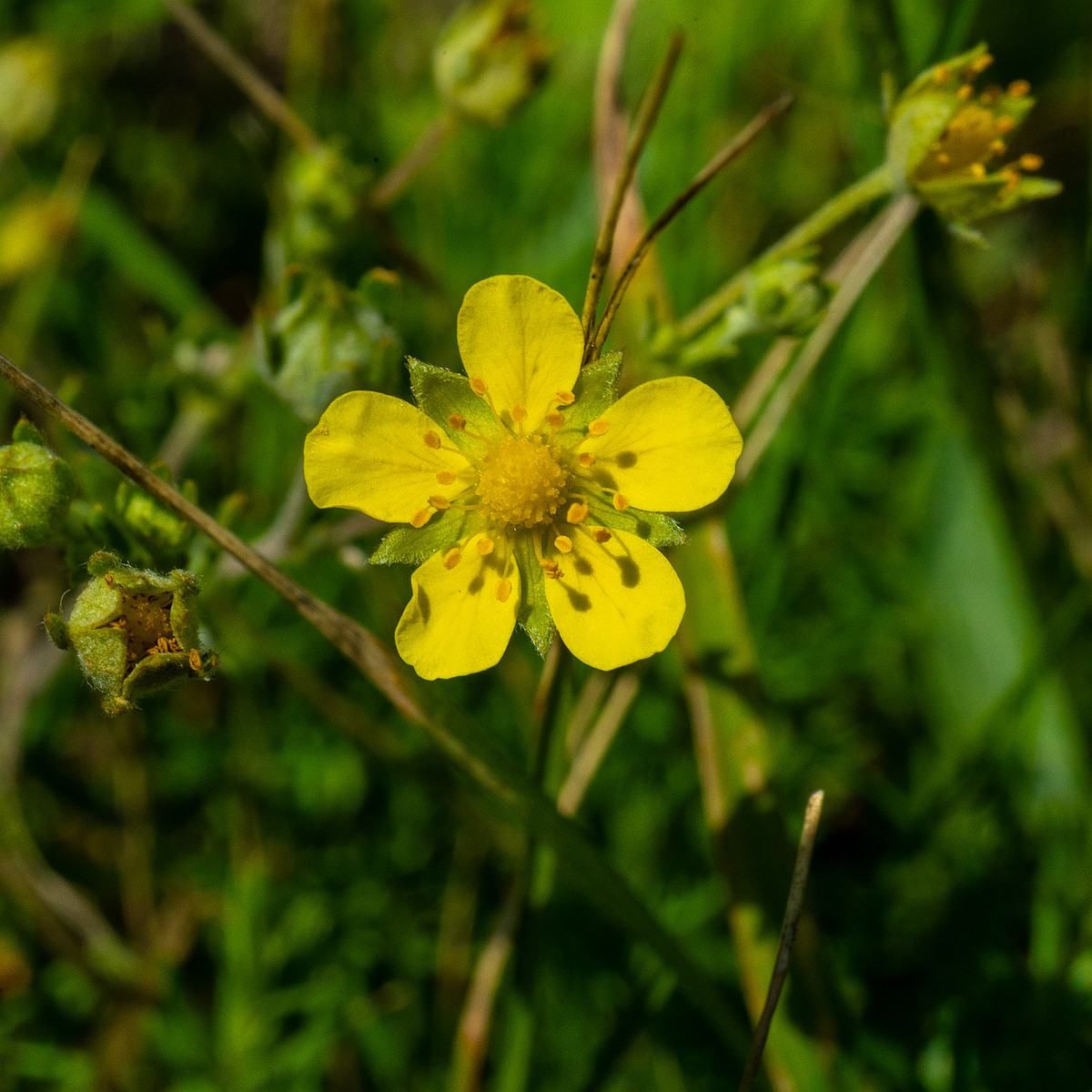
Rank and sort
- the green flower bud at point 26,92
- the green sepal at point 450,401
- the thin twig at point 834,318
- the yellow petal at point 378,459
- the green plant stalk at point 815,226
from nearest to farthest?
1. the yellow petal at point 378,459
2. the green sepal at point 450,401
3. the green plant stalk at point 815,226
4. the thin twig at point 834,318
5. the green flower bud at point 26,92

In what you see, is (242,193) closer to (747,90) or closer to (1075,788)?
(747,90)

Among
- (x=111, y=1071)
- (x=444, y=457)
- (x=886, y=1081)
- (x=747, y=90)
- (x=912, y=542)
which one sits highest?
(x=747, y=90)

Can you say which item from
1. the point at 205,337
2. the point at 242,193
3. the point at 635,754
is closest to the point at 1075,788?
the point at 635,754

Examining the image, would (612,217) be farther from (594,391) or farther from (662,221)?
(594,391)

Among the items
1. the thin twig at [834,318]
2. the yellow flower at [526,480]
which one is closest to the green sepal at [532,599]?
the yellow flower at [526,480]

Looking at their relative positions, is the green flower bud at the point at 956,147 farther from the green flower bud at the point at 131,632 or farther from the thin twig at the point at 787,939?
the green flower bud at the point at 131,632

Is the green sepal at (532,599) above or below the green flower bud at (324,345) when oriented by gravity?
below

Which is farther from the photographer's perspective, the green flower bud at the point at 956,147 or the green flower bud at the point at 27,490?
the green flower bud at the point at 956,147
